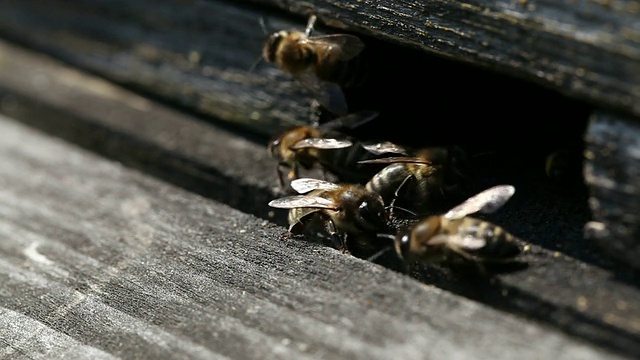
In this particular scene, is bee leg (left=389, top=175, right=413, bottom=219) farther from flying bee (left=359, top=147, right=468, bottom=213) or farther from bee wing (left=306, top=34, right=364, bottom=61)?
bee wing (left=306, top=34, right=364, bottom=61)

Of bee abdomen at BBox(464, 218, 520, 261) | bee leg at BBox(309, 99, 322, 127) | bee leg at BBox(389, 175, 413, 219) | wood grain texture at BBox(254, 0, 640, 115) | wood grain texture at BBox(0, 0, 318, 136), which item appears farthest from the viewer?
wood grain texture at BBox(0, 0, 318, 136)

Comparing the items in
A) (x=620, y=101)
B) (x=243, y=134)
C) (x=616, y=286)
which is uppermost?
(x=620, y=101)

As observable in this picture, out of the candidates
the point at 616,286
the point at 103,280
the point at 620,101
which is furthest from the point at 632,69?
the point at 103,280

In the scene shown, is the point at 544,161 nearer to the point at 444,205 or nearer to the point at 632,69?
the point at 444,205

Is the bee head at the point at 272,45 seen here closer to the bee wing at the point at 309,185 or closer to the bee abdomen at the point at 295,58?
the bee abdomen at the point at 295,58

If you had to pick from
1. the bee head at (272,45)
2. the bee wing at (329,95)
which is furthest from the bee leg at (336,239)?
the bee head at (272,45)

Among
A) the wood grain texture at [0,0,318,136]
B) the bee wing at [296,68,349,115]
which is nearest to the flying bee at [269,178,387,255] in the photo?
the bee wing at [296,68,349,115]

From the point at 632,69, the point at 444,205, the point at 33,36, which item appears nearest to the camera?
the point at 632,69

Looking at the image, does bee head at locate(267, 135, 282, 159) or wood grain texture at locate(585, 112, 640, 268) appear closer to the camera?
wood grain texture at locate(585, 112, 640, 268)
